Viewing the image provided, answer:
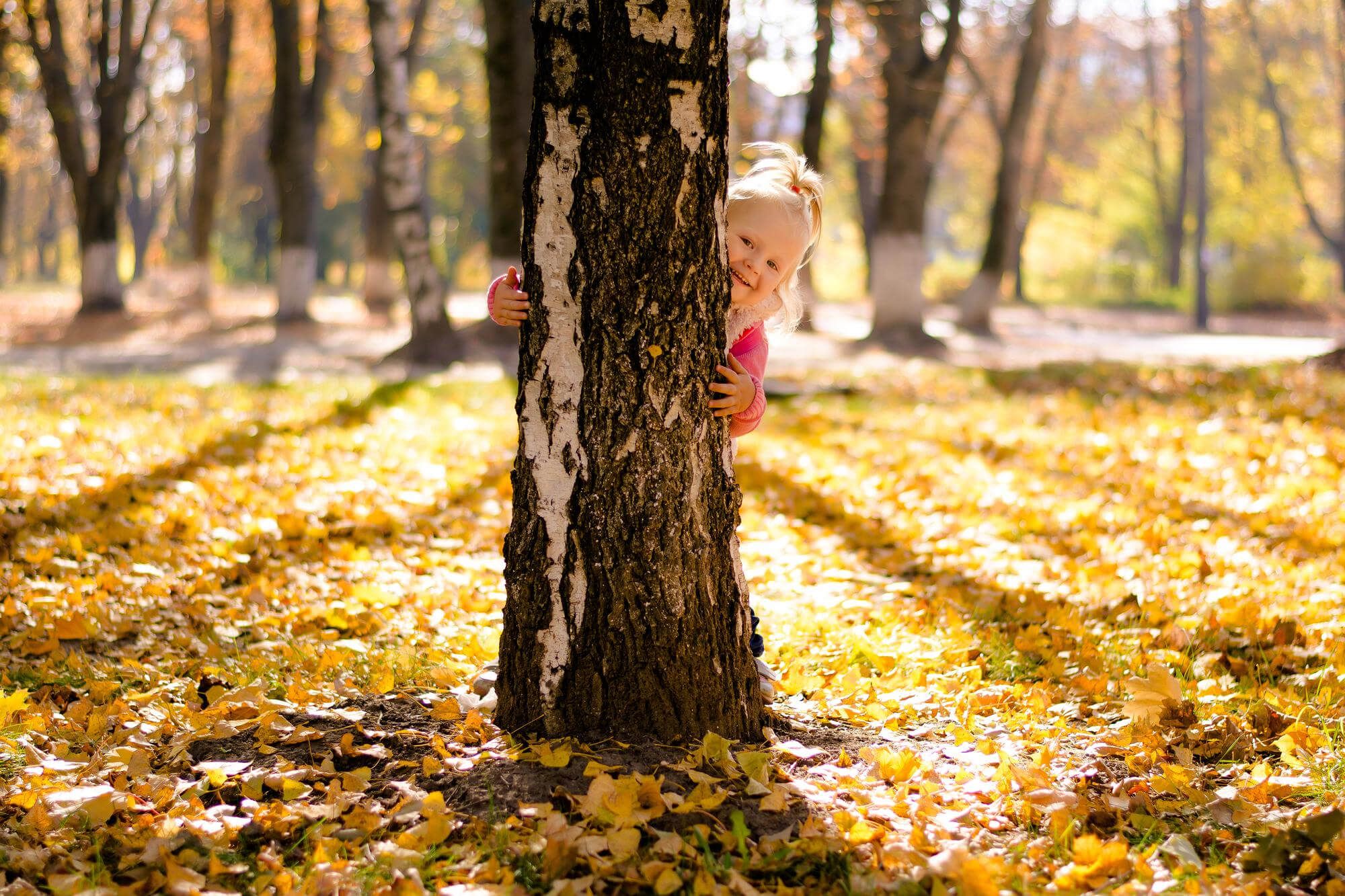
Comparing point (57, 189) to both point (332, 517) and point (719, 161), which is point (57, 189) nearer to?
point (332, 517)

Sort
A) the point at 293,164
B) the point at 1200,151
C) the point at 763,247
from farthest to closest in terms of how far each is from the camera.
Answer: the point at 1200,151 → the point at 293,164 → the point at 763,247

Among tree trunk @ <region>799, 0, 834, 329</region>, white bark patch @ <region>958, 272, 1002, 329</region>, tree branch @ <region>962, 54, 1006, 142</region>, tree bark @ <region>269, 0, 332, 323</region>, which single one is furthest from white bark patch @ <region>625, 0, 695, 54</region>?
white bark patch @ <region>958, 272, 1002, 329</region>

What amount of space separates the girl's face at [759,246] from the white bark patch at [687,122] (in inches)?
18.2

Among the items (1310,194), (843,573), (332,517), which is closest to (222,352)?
(332,517)

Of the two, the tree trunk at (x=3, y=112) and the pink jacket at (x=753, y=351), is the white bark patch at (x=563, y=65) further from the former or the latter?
the tree trunk at (x=3, y=112)

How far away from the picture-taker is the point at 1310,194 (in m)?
38.2

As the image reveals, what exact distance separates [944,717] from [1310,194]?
4256 cm

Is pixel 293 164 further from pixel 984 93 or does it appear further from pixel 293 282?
pixel 984 93

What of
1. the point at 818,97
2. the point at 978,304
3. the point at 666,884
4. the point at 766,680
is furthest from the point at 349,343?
the point at 666,884

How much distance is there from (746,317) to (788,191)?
36 cm

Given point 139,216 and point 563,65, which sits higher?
point 139,216

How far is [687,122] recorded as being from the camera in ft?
7.96

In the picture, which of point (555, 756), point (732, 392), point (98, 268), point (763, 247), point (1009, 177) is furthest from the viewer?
point (98, 268)

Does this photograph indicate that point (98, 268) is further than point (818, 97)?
Yes
